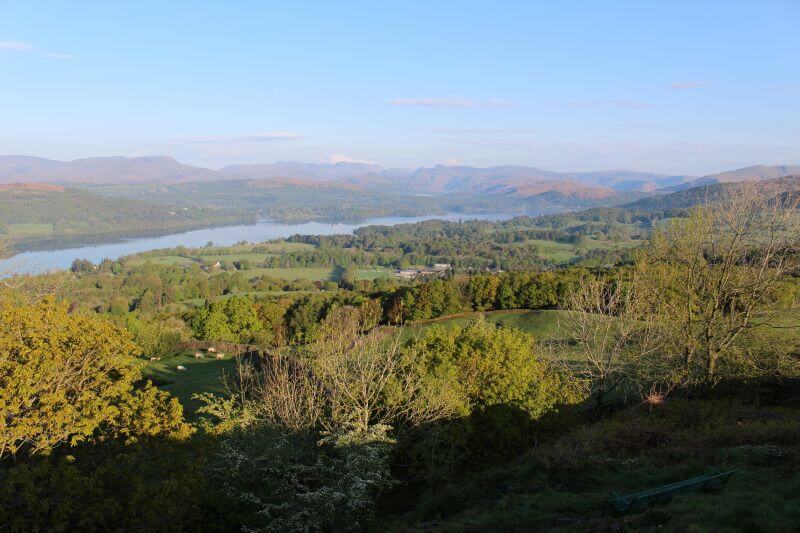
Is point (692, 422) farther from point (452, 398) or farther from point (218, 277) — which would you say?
point (218, 277)

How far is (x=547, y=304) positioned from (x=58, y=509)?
165 feet

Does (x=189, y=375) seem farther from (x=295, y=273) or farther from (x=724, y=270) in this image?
(x=295, y=273)

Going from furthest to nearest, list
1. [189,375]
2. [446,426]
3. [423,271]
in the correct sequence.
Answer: [423,271] → [189,375] → [446,426]

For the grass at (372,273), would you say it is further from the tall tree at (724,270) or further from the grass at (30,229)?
the grass at (30,229)

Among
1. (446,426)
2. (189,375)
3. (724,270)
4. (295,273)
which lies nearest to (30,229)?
(295,273)

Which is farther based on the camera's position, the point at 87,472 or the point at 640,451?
the point at 640,451

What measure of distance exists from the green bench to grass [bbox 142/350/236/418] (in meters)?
19.4

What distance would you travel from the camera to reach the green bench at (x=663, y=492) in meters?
10.3

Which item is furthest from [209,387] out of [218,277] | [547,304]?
[218,277]

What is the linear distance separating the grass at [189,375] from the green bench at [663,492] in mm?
19422

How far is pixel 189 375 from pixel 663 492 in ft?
104

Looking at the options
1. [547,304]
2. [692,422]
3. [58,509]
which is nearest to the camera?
[58,509]

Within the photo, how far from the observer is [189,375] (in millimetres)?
35250

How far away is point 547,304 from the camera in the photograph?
181ft
